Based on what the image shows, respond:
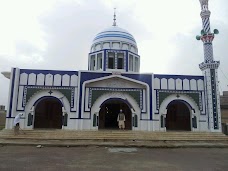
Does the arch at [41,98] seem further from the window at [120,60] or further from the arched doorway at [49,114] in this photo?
the window at [120,60]

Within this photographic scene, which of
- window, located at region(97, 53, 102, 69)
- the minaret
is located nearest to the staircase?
the minaret

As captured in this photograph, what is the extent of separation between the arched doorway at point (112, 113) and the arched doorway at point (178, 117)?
11.7 feet

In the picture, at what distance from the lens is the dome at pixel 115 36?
23.0 meters

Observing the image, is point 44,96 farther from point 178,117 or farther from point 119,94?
point 178,117

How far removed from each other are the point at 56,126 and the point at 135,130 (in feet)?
23.2

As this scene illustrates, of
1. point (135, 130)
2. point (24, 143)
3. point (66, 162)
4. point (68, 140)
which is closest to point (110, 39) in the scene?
point (135, 130)

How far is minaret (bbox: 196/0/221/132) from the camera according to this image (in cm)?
1772

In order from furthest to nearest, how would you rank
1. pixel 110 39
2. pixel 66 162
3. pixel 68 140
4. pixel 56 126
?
pixel 110 39
pixel 56 126
pixel 68 140
pixel 66 162

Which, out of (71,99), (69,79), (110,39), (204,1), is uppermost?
(204,1)

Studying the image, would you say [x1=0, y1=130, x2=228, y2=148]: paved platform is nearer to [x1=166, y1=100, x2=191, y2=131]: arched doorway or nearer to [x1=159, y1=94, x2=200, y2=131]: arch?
[x1=159, y1=94, x2=200, y2=131]: arch

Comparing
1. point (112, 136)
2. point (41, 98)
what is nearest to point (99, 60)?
point (41, 98)

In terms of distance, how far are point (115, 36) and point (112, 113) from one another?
7684 mm

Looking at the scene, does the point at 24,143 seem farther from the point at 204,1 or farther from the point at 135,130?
the point at 204,1

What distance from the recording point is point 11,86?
56.4ft
